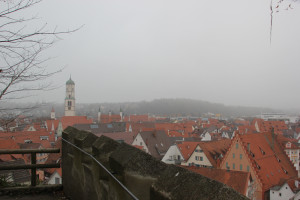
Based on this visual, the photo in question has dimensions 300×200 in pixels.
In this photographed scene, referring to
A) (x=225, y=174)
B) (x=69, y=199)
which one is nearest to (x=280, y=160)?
(x=225, y=174)

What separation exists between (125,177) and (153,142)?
127ft

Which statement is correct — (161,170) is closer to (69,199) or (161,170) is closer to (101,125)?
(69,199)

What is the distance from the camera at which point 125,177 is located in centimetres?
265

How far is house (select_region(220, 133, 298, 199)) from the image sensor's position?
25.5m

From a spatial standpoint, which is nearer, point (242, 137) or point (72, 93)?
point (242, 137)

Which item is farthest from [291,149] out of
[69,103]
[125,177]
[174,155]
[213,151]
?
[69,103]

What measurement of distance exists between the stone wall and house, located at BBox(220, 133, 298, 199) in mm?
21977

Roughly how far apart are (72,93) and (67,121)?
24.1m

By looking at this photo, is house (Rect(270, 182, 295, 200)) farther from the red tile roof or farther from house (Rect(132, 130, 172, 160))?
house (Rect(132, 130, 172, 160))

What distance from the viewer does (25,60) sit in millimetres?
5586

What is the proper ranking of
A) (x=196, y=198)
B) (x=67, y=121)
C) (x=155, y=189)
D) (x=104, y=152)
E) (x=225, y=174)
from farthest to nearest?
(x=67, y=121)
(x=225, y=174)
(x=104, y=152)
(x=155, y=189)
(x=196, y=198)

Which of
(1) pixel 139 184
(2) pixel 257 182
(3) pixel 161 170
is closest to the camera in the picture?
(3) pixel 161 170

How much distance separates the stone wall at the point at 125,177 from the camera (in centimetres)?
166

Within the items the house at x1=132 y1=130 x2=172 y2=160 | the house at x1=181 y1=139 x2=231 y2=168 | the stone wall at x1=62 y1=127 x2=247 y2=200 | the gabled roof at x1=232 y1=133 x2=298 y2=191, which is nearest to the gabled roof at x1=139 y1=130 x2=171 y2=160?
the house at x1=132 y1=130 x2=172 y2=160
